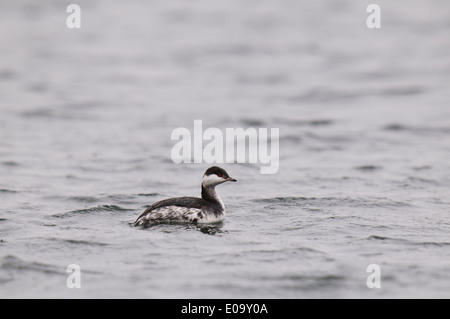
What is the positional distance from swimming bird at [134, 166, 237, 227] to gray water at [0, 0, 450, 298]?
187 mm

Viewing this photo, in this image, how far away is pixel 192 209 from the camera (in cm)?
1510

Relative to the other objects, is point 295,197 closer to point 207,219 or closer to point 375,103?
point 207,219

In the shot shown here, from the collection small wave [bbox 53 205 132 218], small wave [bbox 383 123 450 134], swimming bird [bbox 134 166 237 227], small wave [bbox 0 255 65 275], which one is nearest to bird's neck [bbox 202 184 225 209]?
swimming bird [bbox 134 166 237 227]

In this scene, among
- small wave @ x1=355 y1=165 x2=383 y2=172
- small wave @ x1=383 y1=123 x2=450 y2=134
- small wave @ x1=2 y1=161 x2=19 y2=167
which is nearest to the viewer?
small wave @ x1=355 y1=165 x2=383 y2=172

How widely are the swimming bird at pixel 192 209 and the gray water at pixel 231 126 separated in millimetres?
187

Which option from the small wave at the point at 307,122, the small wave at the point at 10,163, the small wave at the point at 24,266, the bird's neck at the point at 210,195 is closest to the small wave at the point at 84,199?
the bird's neck at the point at 210,195

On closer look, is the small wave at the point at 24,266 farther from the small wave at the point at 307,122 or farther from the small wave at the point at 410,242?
the small wave at the point at 307,122

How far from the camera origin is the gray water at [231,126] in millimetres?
13086

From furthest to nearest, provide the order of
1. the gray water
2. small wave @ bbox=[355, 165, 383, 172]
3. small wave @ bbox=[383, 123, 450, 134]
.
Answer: small wave @ bbox=[383, 123, 450, 134], small wave @ bbox=[355, 165, 383, 172], the gray water

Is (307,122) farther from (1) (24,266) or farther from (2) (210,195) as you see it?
(1) (24,266)

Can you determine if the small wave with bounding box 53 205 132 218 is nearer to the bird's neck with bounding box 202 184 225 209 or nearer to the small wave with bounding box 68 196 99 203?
the small wave with bounding box 68 196 99 203

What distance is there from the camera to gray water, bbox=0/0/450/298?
1309 cm
